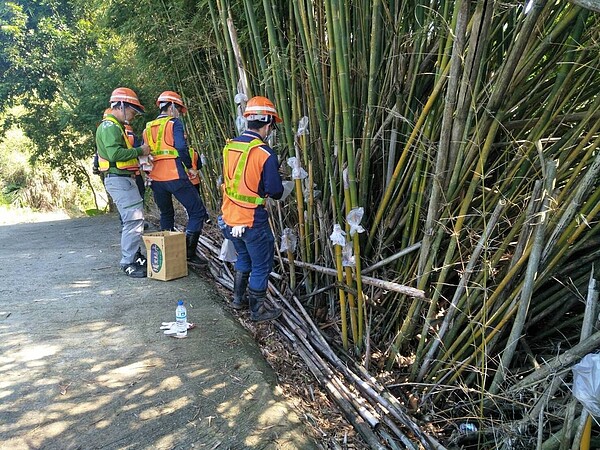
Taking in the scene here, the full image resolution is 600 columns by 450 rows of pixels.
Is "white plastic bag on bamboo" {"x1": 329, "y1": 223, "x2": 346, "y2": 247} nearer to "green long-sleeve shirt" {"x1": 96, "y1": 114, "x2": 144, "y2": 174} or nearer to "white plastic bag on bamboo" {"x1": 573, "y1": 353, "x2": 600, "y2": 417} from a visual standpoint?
"white plastic bag on bamboo" {"x1": 573, "y1": 353, "x2": 600, "y2": 417}

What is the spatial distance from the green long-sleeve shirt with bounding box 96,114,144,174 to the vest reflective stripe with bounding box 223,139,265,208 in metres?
1.11

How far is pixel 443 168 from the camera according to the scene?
2.10 metres

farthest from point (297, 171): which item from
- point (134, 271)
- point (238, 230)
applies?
point (134, 271)

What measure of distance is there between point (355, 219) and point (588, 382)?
4.32 feet

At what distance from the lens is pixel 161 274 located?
3.66 metres

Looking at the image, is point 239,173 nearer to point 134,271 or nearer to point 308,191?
point 308,191

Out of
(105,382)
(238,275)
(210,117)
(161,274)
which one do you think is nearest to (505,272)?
(238,275)

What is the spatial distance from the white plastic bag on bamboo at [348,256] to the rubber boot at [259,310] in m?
0.78

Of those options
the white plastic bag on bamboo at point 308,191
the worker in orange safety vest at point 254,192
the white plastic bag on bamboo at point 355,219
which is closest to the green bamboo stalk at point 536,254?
the white plastic bag on bamboo at point 355,219

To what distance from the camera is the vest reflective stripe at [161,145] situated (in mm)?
3711

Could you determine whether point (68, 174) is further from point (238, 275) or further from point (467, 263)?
point (467, 263)

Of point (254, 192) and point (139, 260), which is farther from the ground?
point (254, 192)

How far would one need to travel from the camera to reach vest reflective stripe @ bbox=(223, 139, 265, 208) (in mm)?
2785

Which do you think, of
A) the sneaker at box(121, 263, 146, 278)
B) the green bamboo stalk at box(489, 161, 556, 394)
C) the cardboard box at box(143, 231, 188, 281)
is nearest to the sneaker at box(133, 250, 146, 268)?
the sneaker at box(121, 263, 146, 278)
